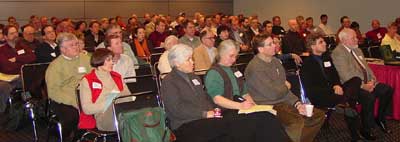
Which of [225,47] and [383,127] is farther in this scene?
[383,127]

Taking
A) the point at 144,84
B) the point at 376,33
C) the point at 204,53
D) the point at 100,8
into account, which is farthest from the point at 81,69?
the point at 100,8

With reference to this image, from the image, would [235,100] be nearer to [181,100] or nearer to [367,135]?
[181,100]

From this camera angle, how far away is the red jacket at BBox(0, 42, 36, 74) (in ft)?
20.0

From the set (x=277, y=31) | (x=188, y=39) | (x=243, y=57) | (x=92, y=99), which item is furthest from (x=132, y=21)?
(x=92, y=99)

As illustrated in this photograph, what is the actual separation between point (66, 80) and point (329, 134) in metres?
2.86

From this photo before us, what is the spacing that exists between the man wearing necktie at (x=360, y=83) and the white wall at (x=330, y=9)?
6.93 m

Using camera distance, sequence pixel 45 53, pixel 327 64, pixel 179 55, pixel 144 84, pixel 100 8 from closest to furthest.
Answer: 1. pixel 179 55
2. pixel 144 84
3. pixel 327 64
4. pixel 45 53
5. pixel 100 8

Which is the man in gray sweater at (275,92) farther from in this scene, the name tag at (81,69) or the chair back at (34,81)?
the chair back at (34,81)

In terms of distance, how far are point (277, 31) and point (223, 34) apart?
4683 millimetres

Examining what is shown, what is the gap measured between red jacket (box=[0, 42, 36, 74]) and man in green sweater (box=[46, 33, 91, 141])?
1704 millimetres

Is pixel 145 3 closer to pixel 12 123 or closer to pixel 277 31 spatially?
pixel 277 31

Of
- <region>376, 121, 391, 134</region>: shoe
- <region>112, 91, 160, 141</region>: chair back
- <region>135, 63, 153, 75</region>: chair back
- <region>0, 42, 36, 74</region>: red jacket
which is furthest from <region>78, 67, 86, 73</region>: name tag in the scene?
<region>376, 121, 391, 134</region>: shoe

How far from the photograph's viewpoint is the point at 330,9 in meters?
13.4

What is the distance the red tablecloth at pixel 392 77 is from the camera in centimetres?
573
